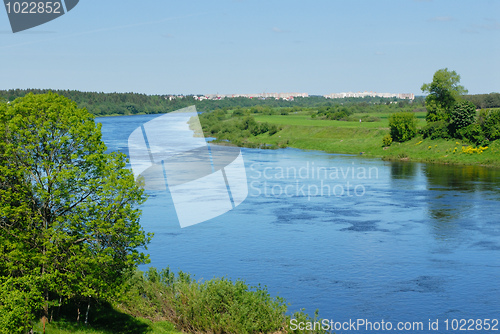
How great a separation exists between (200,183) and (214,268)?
27736 millimetres

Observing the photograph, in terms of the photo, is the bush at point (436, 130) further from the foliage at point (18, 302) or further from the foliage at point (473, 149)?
the foliage at point (18, 302)

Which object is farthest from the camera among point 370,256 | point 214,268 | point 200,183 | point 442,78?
point 442,78

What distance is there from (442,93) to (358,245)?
189ft

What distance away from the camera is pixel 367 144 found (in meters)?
85.4

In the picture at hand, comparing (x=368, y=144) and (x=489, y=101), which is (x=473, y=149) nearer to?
(x=368, y=144)

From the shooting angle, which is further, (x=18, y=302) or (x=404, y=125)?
(x=404, y=125)

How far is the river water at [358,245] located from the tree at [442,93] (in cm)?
2736

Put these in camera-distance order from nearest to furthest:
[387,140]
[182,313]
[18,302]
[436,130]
Answer: [18,302] < [182,313] < [436,130] < [387,140]

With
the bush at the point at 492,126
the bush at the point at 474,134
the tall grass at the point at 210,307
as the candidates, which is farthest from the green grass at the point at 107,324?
the bush at the point at 474,134

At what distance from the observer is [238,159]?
83312mm

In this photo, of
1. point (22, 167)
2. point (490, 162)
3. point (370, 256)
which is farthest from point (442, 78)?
point (22, 167)

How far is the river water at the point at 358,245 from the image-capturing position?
2484 centimetres

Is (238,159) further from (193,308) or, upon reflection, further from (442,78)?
(193,308)

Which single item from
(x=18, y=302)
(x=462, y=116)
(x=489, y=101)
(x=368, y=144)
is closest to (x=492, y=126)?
(x=462, y=116)
